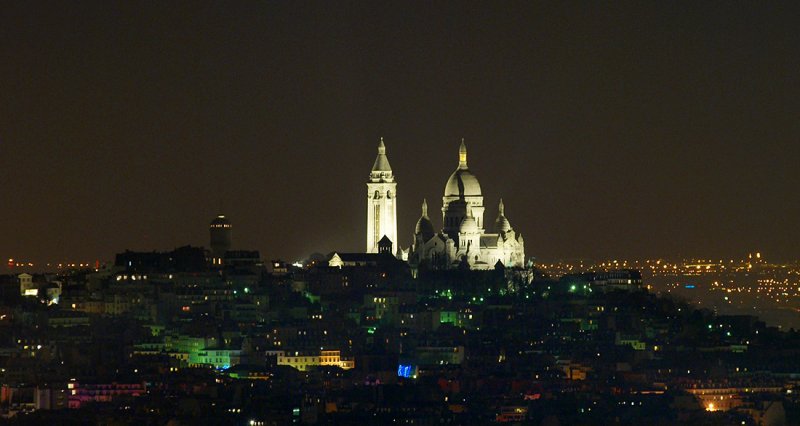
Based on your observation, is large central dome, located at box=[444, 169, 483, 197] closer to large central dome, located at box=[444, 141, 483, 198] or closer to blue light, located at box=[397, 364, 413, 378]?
large central dome, located at box=[444, 141, 483, 198]

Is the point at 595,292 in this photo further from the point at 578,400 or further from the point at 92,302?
the point at 578,400

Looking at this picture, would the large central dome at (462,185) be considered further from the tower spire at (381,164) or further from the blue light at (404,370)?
the blue light at (404,370)

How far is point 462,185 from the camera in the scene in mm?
141000

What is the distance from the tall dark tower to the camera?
13862 cm

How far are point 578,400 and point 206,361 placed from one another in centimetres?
1378

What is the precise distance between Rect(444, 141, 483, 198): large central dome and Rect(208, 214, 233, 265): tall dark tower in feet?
28.2

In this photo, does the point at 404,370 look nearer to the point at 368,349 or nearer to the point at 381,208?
the point at 368,349

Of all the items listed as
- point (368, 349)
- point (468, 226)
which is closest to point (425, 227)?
point (468, 226)

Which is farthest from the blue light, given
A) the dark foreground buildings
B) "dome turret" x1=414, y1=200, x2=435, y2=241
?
"dome turret" x1=414, y1=200, x2=435, y2=241

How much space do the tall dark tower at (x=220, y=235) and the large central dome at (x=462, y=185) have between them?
8584 millimetres

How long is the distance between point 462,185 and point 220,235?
9.63 metres

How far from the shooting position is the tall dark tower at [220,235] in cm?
13862

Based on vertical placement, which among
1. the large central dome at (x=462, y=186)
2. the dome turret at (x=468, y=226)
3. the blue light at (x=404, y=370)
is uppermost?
the large central dome at (x=462, y=186)

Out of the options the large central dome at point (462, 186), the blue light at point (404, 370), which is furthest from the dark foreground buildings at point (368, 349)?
the large central dome at point (462, 186)
